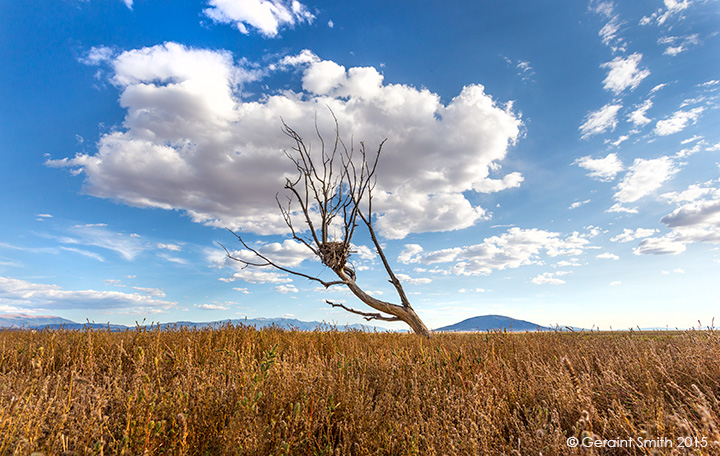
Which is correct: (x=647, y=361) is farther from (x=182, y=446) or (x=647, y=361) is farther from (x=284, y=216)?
(x=284, y=216)

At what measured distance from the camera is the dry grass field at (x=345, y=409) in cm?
262

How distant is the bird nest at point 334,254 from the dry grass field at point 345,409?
662 cm

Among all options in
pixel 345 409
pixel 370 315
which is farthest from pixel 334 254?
pixel 345 409

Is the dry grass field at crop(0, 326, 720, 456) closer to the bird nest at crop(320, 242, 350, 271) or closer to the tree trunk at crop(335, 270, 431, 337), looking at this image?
the tree trunk at crop(335, 270, 431, 337)

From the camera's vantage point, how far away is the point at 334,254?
1289 centimetres

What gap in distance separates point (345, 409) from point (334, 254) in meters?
9.37

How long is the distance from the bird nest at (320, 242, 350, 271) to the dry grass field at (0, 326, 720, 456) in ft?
21.7

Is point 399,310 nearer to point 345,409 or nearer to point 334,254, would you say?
point 334,254

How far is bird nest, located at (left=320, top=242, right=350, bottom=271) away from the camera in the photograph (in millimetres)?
12867

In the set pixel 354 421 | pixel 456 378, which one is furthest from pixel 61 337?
pixel 456 378

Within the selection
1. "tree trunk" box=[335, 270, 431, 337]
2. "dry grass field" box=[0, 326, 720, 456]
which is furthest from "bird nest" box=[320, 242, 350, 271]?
"dry grass field" box=[0, 326, 720, 456]

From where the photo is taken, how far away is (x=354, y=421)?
3.20m

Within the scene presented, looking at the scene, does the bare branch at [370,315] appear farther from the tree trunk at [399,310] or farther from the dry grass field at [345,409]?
the dry grass field at [345,409]

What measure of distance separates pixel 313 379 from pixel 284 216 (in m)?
11.0
